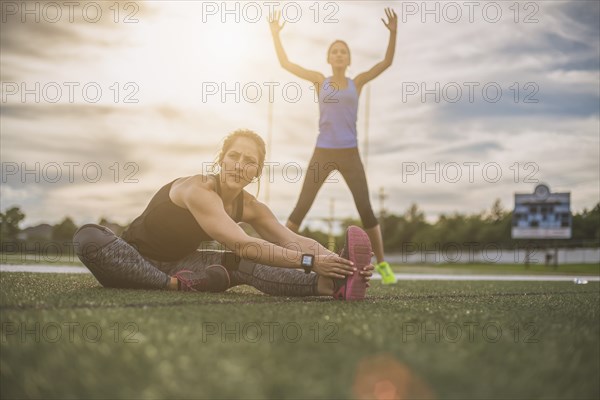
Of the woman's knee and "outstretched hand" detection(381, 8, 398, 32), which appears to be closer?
the woman's knee

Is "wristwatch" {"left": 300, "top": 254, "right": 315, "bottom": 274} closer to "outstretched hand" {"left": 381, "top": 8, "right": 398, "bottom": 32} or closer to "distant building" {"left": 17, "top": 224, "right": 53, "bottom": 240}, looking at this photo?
"outstretched hand" {"left": 381, "top": 8, "right": 398, "bottom": 32}

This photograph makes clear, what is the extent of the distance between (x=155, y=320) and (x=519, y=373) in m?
1.06

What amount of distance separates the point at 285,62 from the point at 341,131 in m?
0.90

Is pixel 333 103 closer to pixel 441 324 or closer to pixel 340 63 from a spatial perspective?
pixel 340 63

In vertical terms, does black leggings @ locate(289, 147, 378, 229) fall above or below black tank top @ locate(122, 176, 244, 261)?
above

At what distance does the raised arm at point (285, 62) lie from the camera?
17.4 ft

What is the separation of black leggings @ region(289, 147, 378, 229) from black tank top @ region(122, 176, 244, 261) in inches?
67.3

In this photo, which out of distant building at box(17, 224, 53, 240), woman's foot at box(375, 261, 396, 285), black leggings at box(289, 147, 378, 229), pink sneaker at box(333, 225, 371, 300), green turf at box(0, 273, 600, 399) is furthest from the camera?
distant building at box(17, 224, 53, 240)

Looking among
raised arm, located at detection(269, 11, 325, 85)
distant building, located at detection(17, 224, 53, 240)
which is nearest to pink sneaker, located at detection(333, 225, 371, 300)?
raised arm, located at detection(269, 11, 325, 85)

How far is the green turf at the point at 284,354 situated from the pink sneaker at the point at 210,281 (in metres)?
1.08

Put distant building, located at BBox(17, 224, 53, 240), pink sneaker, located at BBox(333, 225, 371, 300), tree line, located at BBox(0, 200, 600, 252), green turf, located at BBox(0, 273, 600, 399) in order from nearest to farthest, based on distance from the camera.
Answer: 1. green turf, located at BBox(0, 273, 600, 399)
2. pink sneaker, located at BBox(333, 225, 371, 300)
3. distant building, located at BBox(17, 224, 53, 240)
4. tree line, located at BBox(0, 200, 600, 252)

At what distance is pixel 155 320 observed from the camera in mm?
1713

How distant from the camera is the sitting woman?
2.83 meters

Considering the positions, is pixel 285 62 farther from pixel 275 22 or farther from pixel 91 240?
pixel 91 240
